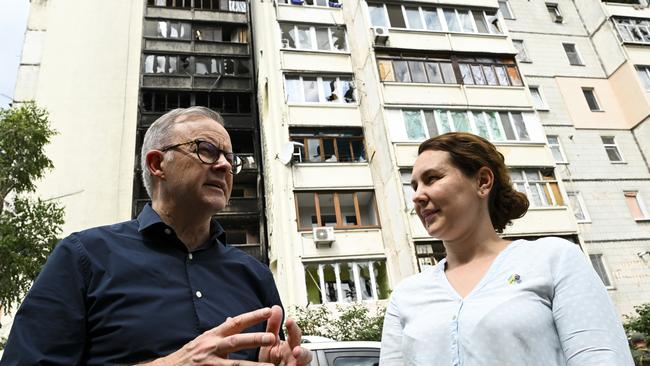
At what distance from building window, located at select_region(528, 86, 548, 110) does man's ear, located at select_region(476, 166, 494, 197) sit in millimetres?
20700

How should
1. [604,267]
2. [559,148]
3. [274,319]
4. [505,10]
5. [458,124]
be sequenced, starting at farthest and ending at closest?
1. [505,10]
2. [559,148]
3. [458,124]
4. [604,267]
5. [274,319]

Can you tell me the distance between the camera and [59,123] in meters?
23.0

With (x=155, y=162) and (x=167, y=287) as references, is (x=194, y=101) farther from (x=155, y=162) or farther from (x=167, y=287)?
(x=167, y=287)

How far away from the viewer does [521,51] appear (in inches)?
880

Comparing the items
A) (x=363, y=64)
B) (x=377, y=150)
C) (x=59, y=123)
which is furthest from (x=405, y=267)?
(x=59, y=123)

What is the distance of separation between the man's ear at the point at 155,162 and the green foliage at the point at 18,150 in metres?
A: 12.3

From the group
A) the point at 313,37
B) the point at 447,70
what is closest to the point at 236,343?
the point at 447,70

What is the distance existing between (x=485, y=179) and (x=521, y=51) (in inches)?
905

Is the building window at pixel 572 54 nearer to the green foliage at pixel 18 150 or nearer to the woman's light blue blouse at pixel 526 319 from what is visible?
the green foliage at pixel 18 150

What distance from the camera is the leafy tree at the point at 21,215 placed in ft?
35.3

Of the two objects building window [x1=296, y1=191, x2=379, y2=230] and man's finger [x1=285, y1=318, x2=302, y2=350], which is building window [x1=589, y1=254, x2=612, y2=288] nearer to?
building window [x1=296, y1=191, x2=379, y2=230]

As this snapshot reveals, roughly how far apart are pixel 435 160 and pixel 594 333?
110 cm

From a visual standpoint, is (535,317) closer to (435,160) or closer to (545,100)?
(435,160)

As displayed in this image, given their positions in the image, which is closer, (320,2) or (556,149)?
(556,149)
